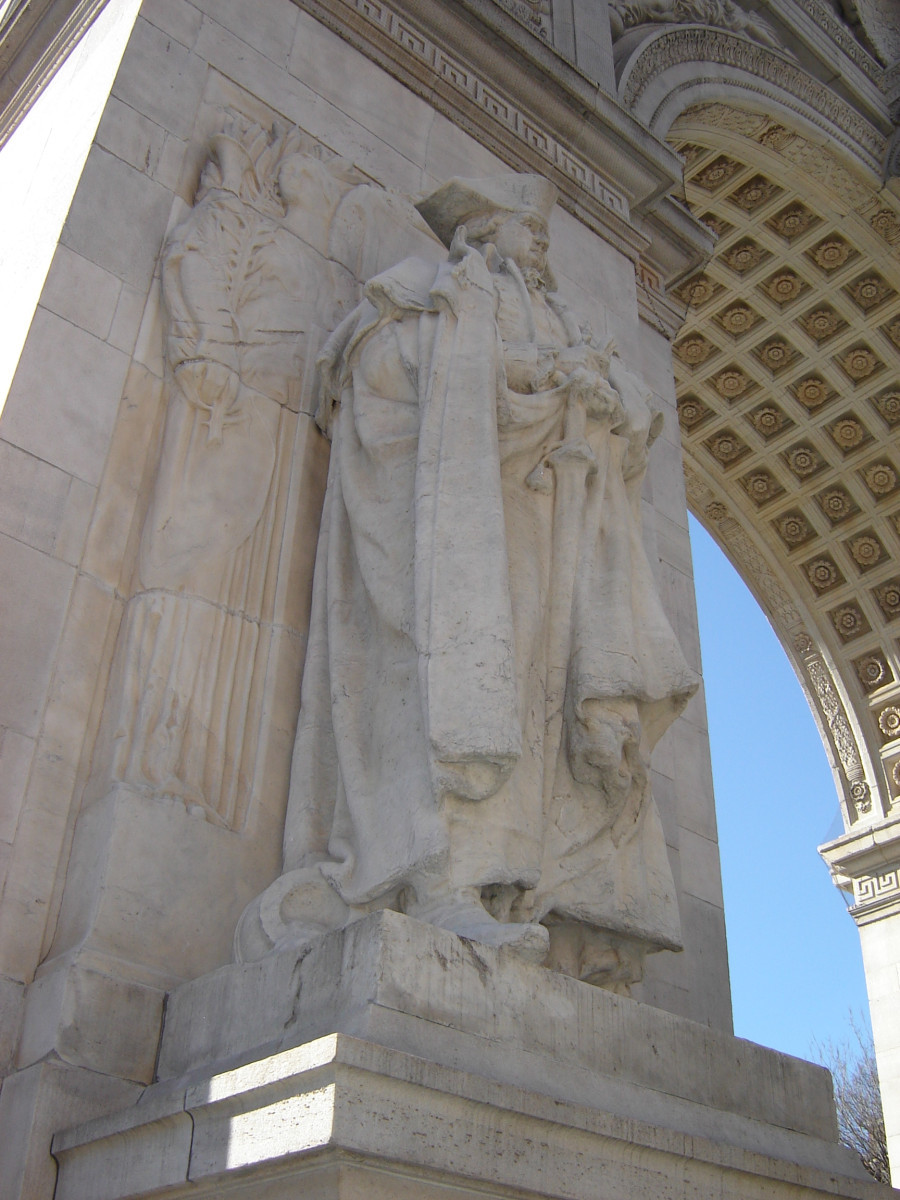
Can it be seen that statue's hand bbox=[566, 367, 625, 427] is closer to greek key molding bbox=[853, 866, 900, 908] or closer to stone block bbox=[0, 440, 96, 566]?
stone block bbox=[0, 440, 96, 566]

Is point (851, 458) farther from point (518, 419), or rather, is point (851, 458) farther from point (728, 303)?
point (518, 419)

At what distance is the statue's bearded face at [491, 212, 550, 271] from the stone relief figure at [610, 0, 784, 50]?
5549 mm

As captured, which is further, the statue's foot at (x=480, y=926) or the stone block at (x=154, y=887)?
the stone block at (x=154, y=887)

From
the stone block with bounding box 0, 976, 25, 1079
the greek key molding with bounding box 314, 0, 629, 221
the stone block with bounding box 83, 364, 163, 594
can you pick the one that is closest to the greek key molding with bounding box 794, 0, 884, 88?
the greek key molding with bounding box 314, 0, 629, 221

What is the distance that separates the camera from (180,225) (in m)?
5.35

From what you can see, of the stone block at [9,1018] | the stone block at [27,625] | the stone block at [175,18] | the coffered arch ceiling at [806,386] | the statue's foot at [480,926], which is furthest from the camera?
the coffered arch ceiling at [806,386]

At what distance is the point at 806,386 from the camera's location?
14.5 meters

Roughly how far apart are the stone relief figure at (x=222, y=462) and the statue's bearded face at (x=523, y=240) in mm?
755

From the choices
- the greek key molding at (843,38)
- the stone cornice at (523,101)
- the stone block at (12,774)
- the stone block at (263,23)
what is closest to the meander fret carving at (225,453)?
the stone block at (12,774)

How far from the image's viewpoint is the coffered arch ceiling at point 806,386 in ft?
41.0

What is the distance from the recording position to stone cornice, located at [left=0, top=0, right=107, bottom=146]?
667cm

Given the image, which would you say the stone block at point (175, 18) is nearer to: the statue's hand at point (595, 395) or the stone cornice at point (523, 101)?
the stone cornice at point (523, 101)

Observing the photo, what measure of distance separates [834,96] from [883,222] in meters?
1.48

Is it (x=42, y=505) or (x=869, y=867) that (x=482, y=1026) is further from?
(x=869, y=867)
